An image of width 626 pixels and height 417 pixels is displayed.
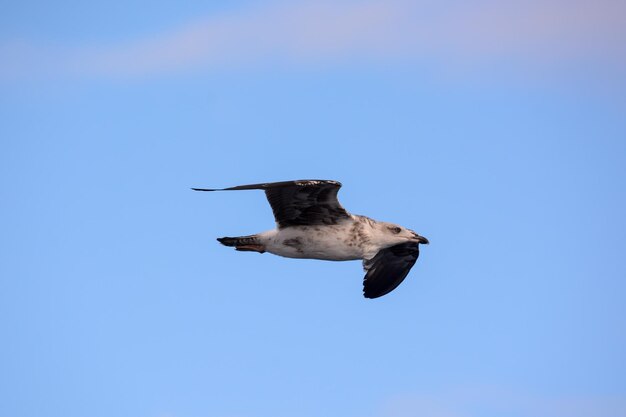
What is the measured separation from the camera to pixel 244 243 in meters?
24.2

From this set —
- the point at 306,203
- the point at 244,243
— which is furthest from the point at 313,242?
the point at 244,243

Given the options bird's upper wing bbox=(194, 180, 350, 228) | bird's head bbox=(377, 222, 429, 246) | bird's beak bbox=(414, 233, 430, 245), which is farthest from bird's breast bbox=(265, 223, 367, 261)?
bird's beak bbox=(414, 233, 430, 245)

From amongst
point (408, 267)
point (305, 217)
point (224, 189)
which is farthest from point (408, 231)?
point (224, 189)

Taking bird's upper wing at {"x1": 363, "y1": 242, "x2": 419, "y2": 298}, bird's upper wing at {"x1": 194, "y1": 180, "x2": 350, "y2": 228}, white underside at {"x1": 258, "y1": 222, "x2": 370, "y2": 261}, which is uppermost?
bird's upper wing at {"x1": 194, "y1": 180, "x2": 350, "y2": 228}

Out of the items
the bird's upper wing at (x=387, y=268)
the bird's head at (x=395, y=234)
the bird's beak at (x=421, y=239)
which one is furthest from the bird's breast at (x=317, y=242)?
the bird's beak at (x=421, y=239)

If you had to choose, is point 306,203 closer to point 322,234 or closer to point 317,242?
point 322,234

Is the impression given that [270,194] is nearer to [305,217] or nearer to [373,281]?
[305,217]

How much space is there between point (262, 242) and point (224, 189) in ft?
11.4

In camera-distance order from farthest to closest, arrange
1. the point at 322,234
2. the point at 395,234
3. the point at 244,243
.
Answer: the point at 395,234, the point at 244,243, the point at 322,234

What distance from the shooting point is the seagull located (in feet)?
75.8

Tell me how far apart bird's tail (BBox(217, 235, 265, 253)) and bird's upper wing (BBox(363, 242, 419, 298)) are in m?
2.29

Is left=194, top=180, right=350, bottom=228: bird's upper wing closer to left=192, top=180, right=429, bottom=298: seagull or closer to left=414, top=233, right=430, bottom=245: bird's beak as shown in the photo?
left=192, top=180, right=429, bottom=298: seagull

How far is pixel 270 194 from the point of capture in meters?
23.4

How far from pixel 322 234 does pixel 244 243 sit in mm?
1719
